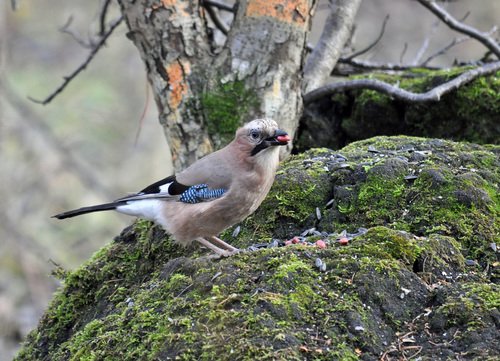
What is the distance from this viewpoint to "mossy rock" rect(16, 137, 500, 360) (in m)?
3.95

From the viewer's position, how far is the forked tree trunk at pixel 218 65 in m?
6.99

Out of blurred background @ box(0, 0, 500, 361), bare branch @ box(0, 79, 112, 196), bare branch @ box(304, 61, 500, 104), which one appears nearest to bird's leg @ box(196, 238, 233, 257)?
bare branch @ box(304, 61, 500, 104)

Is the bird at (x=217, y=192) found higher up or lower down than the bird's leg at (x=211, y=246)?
higher up

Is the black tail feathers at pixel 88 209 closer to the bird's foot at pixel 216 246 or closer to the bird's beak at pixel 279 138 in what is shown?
the bird's foot at pixel 216 246

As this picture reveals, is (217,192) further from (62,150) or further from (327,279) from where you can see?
(62,150)

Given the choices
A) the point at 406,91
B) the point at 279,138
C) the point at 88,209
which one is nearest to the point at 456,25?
the point at 406,91

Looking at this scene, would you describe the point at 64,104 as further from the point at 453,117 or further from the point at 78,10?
the point at 453,117

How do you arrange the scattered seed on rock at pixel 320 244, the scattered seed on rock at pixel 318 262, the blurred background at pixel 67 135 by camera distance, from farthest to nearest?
the blurred background at pixel 67 135
the scattered seed on rock at pixel 320 244
the scattered seed on rock at pixel 318 262

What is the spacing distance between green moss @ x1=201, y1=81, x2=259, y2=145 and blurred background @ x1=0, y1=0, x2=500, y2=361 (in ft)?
15.1

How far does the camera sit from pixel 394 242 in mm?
4562

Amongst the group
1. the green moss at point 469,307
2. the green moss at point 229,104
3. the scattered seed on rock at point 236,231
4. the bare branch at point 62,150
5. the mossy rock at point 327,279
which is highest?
the bare branch at point 62,150

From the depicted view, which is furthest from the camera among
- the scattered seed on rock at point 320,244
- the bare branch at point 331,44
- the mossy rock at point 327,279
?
the bare branch at point 331,44

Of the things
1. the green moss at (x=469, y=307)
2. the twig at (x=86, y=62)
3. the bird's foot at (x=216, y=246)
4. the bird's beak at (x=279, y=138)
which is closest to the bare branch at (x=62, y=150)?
the twig at (x=86, y=62)

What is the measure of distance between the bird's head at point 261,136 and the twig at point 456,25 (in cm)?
328
